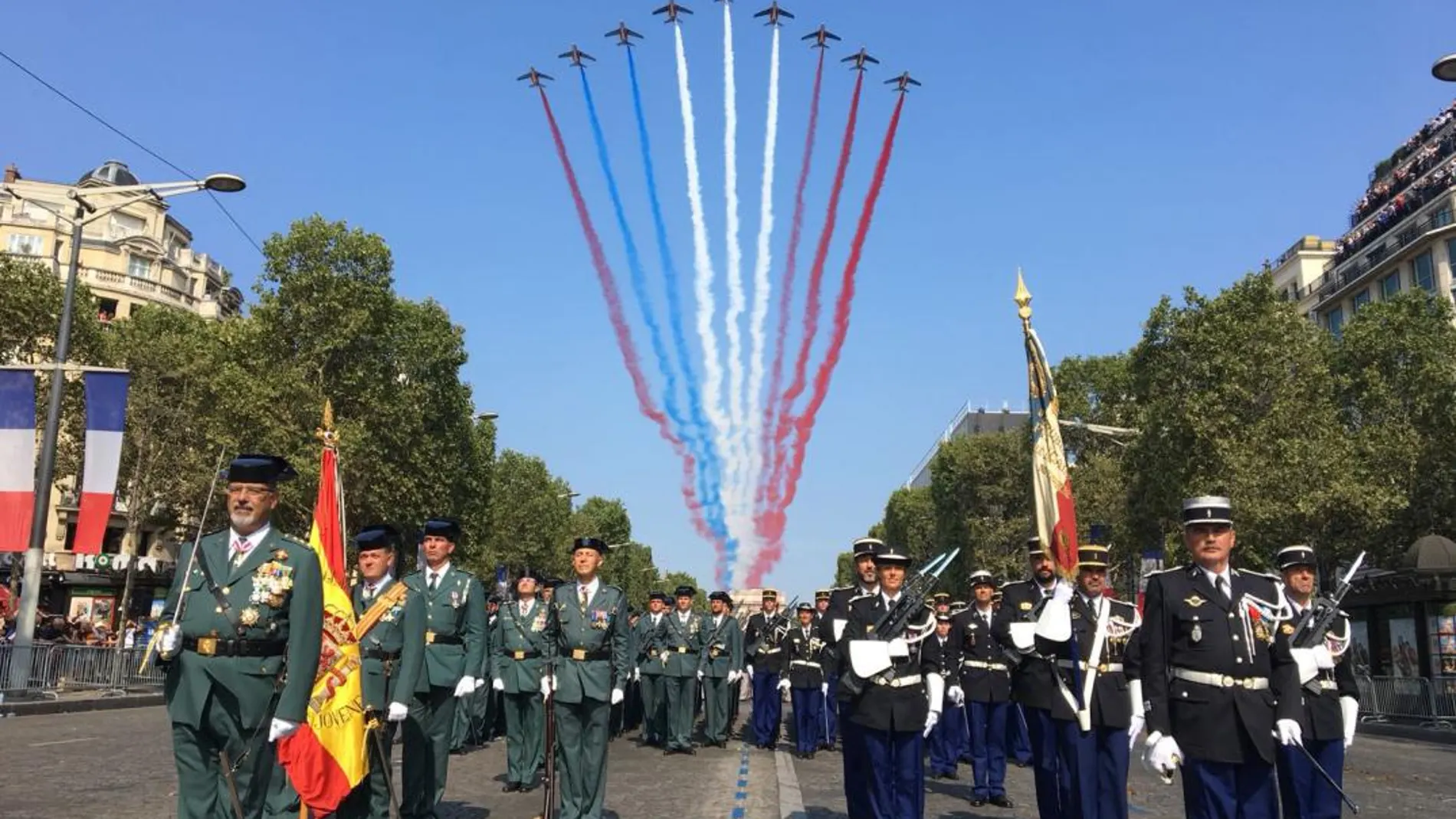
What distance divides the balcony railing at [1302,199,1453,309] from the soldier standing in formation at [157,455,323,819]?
66.1 metres

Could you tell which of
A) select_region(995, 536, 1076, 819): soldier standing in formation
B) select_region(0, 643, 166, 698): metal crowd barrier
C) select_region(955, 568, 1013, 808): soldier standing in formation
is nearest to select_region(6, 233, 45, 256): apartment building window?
select_region(0, 643, 166, 698): metal crowd barrier

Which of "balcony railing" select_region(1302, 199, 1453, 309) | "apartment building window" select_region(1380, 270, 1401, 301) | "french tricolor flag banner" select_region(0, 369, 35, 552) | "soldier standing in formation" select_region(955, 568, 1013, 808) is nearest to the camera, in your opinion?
"soldier standing in formation" select_region(955, 568, 1013, 808)

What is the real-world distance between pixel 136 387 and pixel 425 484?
15.0 metres

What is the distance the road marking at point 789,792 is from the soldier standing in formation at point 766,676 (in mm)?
2679

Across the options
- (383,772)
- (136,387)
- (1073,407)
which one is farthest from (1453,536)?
(136,387)

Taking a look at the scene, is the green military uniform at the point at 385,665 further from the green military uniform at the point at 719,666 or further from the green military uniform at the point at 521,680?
the green military uniform at the point at 719,666

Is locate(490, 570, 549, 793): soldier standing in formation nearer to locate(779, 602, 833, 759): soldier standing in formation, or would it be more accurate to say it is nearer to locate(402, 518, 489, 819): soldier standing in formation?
locate(402, 518, 489, 819): soldier standing in formation

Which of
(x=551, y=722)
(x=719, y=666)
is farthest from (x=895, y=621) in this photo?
(x=719, y=666)

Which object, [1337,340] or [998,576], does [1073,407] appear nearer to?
[998,576]

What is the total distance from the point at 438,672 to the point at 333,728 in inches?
56.5

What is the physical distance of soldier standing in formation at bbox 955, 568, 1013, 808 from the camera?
1193cm

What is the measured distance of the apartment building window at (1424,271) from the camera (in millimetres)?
59406

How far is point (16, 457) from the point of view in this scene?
18.7 metres

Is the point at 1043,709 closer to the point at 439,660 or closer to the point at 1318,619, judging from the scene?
the point at 1318,619
